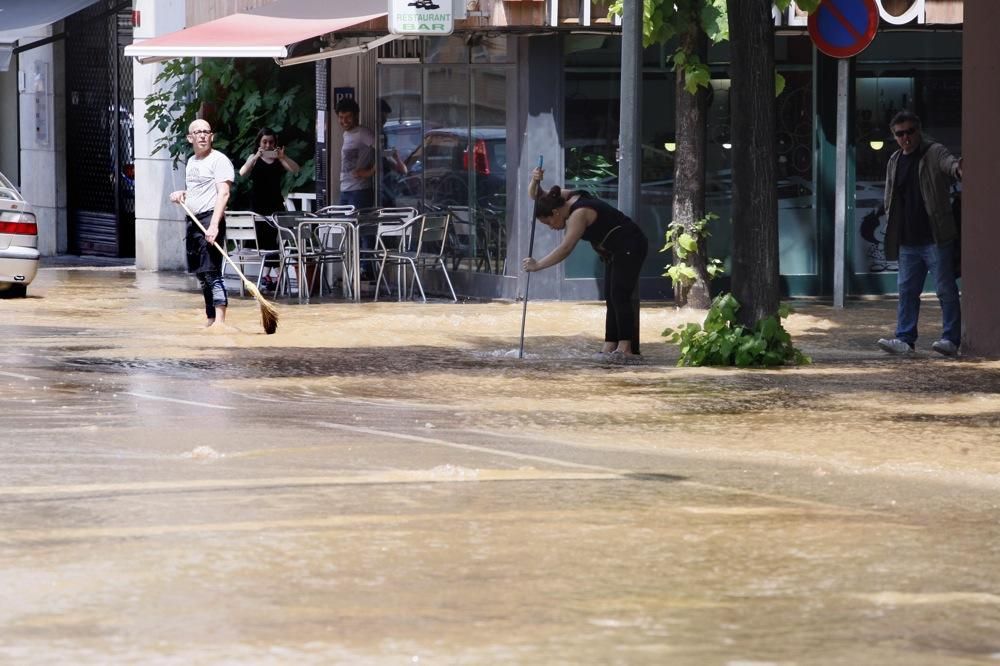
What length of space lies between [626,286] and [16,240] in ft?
24.4

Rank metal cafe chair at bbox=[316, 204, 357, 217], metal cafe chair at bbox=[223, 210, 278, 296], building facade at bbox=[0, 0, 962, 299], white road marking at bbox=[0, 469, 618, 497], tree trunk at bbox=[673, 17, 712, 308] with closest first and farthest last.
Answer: white road marking at bbox=[0, 469, 618, 497] < tree trunk at bbox=[673, 17, 712, 308] < building facade at bbox=[0, 0, 962, 299] < metal cafe chair at bbox=[316, 204, 357, 217] < metal cafe chair at bbox=[223, 210, 278, 296]

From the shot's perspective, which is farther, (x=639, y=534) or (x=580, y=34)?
(x=580, y=34)

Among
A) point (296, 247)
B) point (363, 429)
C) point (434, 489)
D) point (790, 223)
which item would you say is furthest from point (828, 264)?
point (434, 489)

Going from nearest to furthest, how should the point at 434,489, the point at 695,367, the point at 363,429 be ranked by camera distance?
the point at 434,489 → the point at 363,429 → the point at 695,367

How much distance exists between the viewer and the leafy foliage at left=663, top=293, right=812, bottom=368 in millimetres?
13484

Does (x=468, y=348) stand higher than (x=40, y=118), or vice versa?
(x=40, y=118)

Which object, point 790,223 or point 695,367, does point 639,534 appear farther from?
point 790,223

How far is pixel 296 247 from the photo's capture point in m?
19.8

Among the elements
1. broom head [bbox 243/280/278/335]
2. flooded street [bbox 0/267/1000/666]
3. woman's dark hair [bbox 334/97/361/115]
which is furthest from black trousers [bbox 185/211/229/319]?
woman's dark hair [bbox 334/97/361/115]

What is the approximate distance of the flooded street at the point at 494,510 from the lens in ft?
19.0

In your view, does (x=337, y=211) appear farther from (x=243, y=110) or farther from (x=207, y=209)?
(x=207, y=209)

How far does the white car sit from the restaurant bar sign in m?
4.10

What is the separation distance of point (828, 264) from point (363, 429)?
34.3 feet

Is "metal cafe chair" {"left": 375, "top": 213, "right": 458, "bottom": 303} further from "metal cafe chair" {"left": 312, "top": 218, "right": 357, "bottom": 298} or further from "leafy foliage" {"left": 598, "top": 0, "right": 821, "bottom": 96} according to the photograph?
"leafy foliage" {"left": 598, "top": 0, "right": 821, "bottom": 96}
